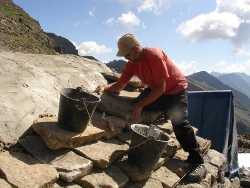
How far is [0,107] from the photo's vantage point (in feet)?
12.8

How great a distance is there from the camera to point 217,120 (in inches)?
360

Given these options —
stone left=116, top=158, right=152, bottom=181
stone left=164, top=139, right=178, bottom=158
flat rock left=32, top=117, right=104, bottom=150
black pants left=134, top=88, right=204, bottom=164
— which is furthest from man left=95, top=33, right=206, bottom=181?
flat rock left=32, top=117, right=104, bottom=150

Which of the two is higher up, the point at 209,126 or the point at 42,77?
the point at 42,77

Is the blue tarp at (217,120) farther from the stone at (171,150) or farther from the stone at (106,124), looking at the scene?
the stone at (106,124)

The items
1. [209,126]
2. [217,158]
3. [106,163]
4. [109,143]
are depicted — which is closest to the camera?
[106,163]

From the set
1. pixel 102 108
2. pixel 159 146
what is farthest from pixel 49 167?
pixel 102 108

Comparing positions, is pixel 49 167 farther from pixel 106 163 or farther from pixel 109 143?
pixel 109 143

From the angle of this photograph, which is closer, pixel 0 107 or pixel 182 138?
pixel 0 107

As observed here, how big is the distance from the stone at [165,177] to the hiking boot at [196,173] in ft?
1.04

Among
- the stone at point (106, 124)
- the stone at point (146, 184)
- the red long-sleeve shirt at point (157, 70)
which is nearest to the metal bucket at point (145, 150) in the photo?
the stone at point (146, 184)

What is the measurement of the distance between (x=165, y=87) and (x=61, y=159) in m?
2.11

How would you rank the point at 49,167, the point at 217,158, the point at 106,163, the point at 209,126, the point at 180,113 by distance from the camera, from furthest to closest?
the point at 209,126
the point at 217,158
the point at 180,113
the point at 106,163
the point at 49,167

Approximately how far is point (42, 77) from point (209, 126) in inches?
247

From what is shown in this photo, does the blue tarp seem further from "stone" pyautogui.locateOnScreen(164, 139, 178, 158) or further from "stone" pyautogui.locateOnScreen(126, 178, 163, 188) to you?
"stone" pyautogui.locateOnScreen(126, 178, 163, 188)
